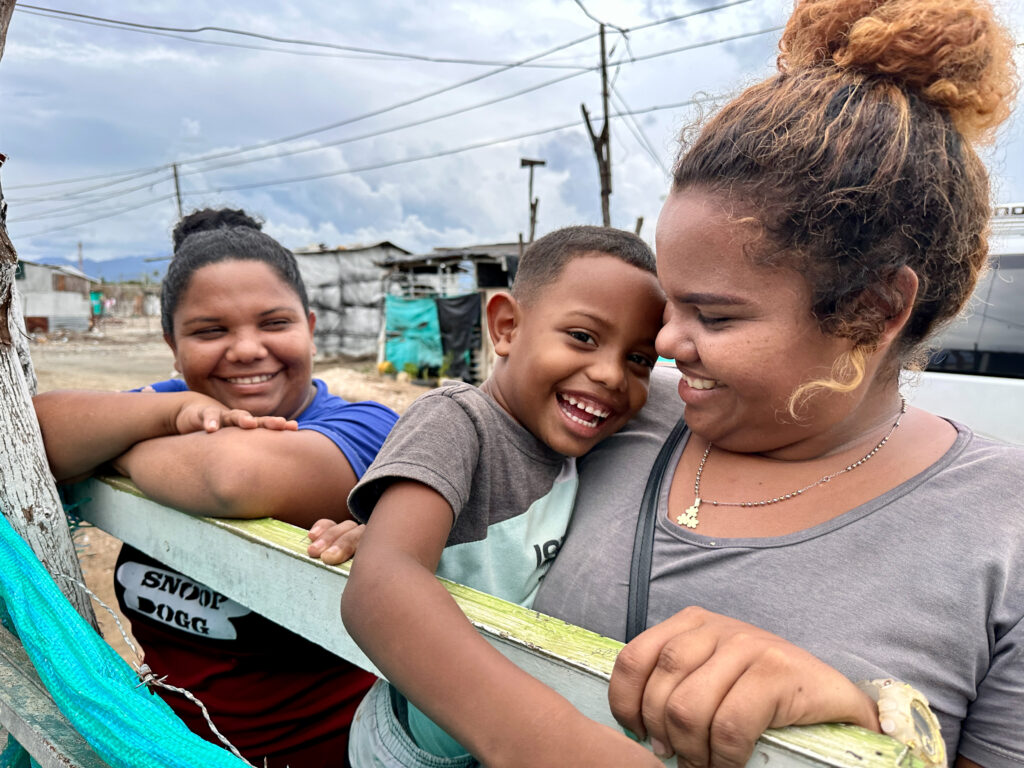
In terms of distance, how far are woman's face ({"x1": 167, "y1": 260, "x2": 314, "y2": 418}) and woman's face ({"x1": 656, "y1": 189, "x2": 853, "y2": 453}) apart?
3.91 ft

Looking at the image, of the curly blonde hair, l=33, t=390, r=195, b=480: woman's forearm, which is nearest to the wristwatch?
the curly blonde hair

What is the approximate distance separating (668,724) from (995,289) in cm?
435

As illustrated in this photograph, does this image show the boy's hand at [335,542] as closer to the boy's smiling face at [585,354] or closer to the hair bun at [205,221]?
the boy's smiling face at [585,354]

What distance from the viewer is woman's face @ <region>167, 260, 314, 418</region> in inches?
74.9

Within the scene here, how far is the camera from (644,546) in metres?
1.23

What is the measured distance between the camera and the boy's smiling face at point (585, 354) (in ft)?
4.64

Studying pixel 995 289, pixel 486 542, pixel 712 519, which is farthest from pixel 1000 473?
pixel 995 289

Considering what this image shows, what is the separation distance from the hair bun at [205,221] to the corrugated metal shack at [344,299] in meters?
22.7

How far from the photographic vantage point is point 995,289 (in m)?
4.04

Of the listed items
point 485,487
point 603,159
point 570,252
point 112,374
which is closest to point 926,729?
point 485,487

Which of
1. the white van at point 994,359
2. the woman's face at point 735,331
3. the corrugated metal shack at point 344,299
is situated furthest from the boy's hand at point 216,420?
the corrugated metal shack at point 344,299

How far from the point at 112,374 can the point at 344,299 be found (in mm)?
8843

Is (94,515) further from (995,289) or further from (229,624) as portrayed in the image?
(995,289)

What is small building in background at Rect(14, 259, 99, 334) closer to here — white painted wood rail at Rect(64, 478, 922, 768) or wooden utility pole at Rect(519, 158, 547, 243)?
wooden utility pole at Rect(519, 158, 547, 243)
